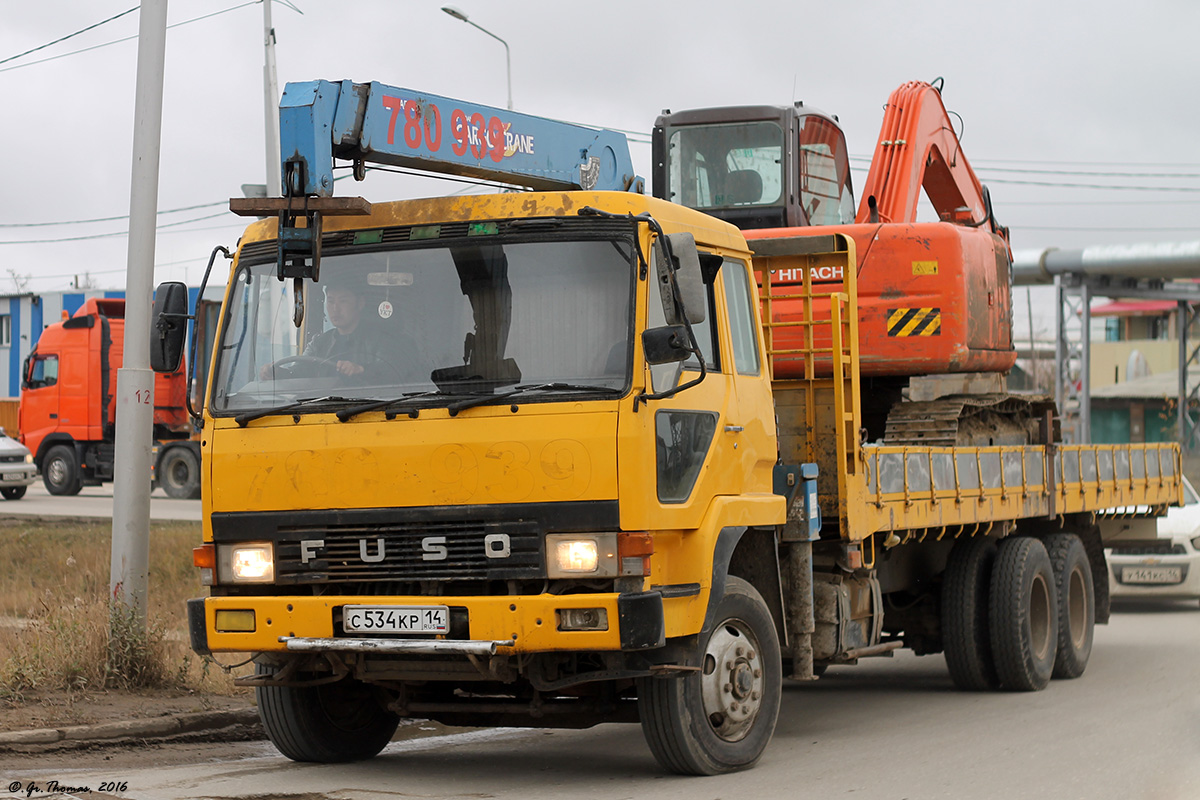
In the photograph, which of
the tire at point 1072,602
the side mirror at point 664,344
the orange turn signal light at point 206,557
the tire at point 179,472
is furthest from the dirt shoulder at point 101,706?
the tire at point 179,472

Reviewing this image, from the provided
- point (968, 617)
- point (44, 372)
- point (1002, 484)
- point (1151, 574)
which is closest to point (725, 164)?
point (1002, 484)

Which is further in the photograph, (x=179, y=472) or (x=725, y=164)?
(x=179, y=472)

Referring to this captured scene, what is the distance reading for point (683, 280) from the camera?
267 inches

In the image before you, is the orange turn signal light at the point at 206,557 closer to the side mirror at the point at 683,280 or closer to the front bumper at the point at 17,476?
the side mirror at the point at 683,280

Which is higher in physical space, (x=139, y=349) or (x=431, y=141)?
(x=431, y=141)

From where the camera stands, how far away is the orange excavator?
35.7 feet

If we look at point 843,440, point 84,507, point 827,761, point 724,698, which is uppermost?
point 843,440

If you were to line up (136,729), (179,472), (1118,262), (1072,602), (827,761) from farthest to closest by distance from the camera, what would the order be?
(1118,262)
(179,472)
(1072,602)
(136,729)
(827,761)

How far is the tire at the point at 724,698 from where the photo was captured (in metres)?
7.10

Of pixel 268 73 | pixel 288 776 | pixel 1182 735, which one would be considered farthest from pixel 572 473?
pixel 268 73

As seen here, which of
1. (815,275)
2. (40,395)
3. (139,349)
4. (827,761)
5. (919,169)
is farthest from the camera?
(40,395)

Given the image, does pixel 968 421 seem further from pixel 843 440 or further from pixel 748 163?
pixel 843 440

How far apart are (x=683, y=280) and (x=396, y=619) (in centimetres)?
197

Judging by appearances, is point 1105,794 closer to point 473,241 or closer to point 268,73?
point 473,241
